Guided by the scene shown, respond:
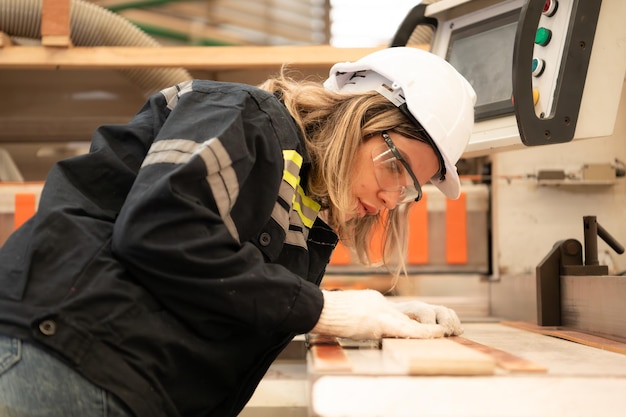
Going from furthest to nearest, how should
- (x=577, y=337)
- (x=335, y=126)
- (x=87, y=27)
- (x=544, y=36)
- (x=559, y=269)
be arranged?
1. (x=87, y=27)
2. (x=559, y=269)
3. (x=544, y=36)
4. (x=577, y=337)
5. (x=335, y=126)

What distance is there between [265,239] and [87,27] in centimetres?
194

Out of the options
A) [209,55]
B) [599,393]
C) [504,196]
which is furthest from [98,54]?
[599,393]

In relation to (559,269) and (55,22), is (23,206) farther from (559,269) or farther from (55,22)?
(559,269)

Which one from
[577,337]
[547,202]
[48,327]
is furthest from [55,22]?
[577,337]

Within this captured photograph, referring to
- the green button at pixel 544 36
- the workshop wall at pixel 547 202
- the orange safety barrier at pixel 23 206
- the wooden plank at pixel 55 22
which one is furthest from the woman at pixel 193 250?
the orange safety barrier at pixel 23 206

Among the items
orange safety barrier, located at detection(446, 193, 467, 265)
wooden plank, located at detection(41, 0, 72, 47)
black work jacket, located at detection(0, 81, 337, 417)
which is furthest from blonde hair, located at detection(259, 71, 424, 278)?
wooden plank, located at detection(41, 0, 72, 47)

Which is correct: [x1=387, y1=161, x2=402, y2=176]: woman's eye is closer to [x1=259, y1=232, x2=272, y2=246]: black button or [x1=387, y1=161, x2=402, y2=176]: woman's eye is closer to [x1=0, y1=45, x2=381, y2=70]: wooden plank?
[x1=259, y1=232, x2=272, y2=246]: black button

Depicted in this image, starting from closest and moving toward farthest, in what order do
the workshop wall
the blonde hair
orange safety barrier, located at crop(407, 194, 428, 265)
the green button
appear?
the blonde hair
the green button
the workshop wall
orange safety barrier, located at crop(407, 194, 428, 265)

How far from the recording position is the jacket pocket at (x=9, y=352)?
3.34 feet

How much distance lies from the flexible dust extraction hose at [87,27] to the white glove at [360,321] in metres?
2.00

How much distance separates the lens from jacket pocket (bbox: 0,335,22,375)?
3.34ft

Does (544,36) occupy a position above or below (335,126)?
above

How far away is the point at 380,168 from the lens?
1.42 meters

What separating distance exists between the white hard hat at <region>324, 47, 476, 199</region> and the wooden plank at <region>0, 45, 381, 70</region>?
1.10 metres
